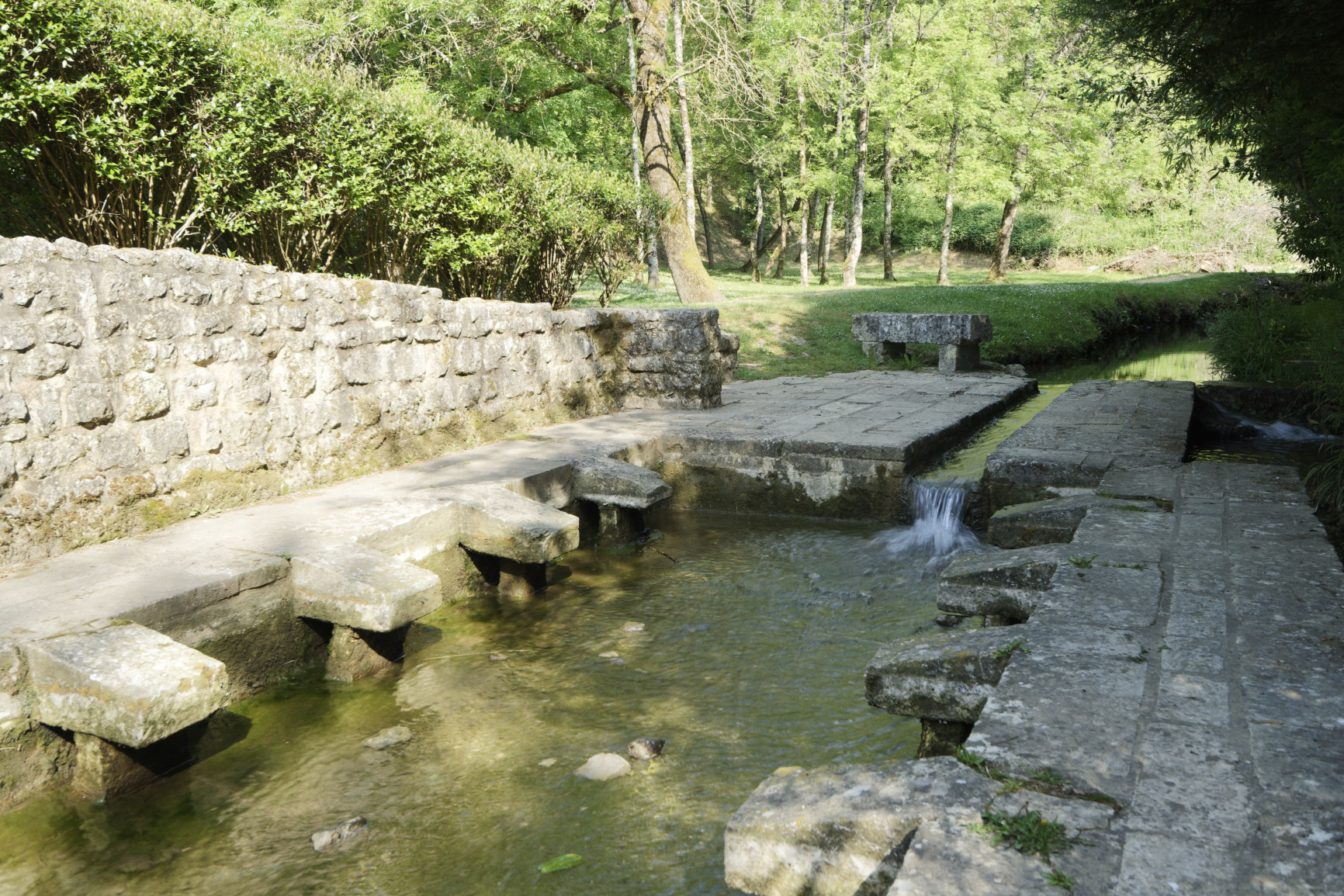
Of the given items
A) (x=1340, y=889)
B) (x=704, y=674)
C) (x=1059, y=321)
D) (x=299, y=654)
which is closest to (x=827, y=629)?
(x=704, y=674)

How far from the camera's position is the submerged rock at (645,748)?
3.11 meters

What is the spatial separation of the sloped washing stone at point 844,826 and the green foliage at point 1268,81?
435 centimetres

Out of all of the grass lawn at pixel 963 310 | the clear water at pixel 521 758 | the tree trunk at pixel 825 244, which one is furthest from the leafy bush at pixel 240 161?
the tree trunk at pixel 825 244

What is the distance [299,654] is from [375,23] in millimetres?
12637

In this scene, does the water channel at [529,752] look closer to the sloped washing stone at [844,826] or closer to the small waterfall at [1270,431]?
the sloped washing stone at [844,826]

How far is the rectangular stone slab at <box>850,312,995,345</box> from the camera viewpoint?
34.7 feet

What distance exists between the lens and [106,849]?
2658mm

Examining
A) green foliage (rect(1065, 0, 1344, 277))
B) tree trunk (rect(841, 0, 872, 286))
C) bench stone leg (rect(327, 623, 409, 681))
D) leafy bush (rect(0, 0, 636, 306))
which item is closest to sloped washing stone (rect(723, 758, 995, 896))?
bench stone leg (rect(327, 623, 409, 681))

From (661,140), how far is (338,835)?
1412 cm

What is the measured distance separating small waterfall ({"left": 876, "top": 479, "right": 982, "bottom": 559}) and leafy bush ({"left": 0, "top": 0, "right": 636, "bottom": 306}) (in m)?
4.20

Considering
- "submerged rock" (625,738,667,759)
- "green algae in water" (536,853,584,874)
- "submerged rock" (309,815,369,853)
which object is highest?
"submerged rock" (625,738,667,759)

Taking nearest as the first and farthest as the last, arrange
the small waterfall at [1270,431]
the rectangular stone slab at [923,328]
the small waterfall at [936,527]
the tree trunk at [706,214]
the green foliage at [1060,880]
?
the green foliage at [1060,880]
the small waterfall at [936,527]
the small waterfall at [1270,431]
the rectangular stone slab at [923,328]
the tree trunk at [706,214]

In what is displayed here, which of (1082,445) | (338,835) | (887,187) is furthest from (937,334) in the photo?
(887,187)

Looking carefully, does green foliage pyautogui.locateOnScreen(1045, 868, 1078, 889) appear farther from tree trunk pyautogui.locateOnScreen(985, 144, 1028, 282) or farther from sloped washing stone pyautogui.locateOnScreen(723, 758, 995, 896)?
tree trunk pyautogui.locateOnScreen(985, 144, 1028, 282)
